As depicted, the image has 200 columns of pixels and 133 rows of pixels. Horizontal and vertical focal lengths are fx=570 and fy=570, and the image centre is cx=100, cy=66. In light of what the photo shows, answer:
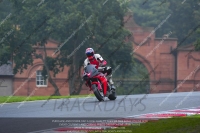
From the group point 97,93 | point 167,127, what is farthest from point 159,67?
point 167,127

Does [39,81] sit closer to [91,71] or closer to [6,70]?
[6,70]

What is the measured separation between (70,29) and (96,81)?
29.0 meters

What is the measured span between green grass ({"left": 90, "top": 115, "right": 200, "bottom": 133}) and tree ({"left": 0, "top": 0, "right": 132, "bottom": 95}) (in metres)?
34.6

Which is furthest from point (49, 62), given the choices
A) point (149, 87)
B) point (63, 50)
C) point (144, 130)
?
point (144, 130)

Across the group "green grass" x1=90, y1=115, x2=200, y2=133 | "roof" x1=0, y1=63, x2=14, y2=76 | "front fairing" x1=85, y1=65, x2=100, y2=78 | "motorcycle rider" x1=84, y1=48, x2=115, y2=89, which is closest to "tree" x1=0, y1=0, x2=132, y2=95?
"roof" x1=0, y1=63, x2=14, y2=76

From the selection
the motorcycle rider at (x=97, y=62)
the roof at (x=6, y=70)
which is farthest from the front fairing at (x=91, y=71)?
the roof at (x=6, y=70)

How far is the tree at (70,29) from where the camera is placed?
151ft

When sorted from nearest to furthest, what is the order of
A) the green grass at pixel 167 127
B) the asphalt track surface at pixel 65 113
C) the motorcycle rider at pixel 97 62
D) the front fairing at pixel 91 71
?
1. the green grass at pixel 167 127
2. the asphalt track surface at pixel 65 113
3. the front fairing at pixel 91 71
4. the motorcycle rider at pixel 97 62

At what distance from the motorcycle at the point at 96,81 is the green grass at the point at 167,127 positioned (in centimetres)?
632

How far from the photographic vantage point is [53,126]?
11.9 meters

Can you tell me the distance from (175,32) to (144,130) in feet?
205

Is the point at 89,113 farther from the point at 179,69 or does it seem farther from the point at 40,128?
the point at 179,69

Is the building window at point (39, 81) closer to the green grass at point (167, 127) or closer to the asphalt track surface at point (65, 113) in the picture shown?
the asphalt track surface at point (65, 113)

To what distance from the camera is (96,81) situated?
17.6 metres
